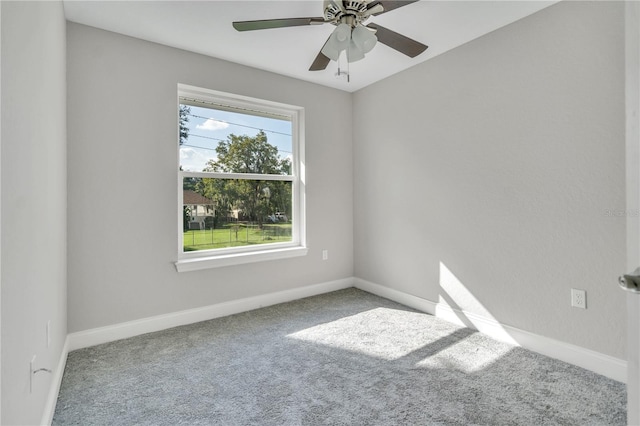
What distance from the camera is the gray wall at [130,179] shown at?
2.36m

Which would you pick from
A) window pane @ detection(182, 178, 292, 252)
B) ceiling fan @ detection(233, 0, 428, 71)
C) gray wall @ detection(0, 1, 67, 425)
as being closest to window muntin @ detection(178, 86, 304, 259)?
window pane @ detection(182, 178, 292, 252)

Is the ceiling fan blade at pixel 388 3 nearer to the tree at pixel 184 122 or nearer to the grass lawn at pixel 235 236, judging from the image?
the tree at pixel 184 122

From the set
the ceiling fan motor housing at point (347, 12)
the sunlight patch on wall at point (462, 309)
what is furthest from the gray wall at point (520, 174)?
the ceiling fan motor housing at point (347, 12)

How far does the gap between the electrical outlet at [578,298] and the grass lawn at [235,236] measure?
2533 millimetres

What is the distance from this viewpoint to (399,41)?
2053mm

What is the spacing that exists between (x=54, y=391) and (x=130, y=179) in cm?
150

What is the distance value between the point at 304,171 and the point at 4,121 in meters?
2.67

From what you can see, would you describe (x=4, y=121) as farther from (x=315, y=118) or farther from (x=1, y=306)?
(x=315, y=118)

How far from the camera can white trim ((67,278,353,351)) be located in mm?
2383

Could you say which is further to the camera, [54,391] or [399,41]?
[399,41]

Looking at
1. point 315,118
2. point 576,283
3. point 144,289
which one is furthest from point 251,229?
point 576,283

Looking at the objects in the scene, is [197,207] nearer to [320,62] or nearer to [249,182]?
[249,182]

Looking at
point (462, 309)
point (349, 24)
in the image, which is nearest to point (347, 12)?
point (349, 24)

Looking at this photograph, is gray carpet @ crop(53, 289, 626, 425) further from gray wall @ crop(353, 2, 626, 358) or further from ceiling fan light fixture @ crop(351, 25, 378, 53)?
ceiling fan light fixture @ crop(351, 25, 378, 53)
